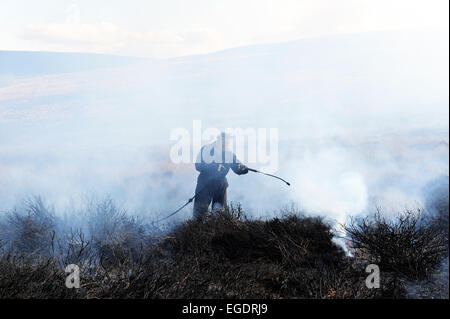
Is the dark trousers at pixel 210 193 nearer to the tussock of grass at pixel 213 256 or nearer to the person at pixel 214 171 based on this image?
the person at pixel 214 171

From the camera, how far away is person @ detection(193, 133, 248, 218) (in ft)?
29.3

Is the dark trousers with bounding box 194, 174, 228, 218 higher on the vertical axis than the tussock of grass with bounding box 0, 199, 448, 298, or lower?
higher

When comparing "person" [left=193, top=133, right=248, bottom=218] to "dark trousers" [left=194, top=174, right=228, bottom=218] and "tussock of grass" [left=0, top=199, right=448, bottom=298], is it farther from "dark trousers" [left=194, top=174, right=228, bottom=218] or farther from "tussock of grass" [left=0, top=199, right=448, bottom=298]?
"tussock of grass" [left=0, top=199, right=448, bottom=298]

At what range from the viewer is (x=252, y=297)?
5391 mm

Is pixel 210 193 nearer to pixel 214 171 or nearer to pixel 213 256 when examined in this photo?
pixel 214 171

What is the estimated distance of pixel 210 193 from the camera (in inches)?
356

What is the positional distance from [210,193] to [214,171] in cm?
37

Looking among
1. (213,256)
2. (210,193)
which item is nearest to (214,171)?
(210,193)

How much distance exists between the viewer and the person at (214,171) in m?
8.94

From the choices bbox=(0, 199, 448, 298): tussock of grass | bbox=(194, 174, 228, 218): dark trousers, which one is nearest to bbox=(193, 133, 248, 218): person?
bbox=(194, 174, 228, 218): dark trousers

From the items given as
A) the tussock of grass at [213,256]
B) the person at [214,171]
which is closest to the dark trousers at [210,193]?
the person at [214,171]

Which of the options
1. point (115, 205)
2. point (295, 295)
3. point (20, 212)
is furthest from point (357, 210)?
point (20, 212)
